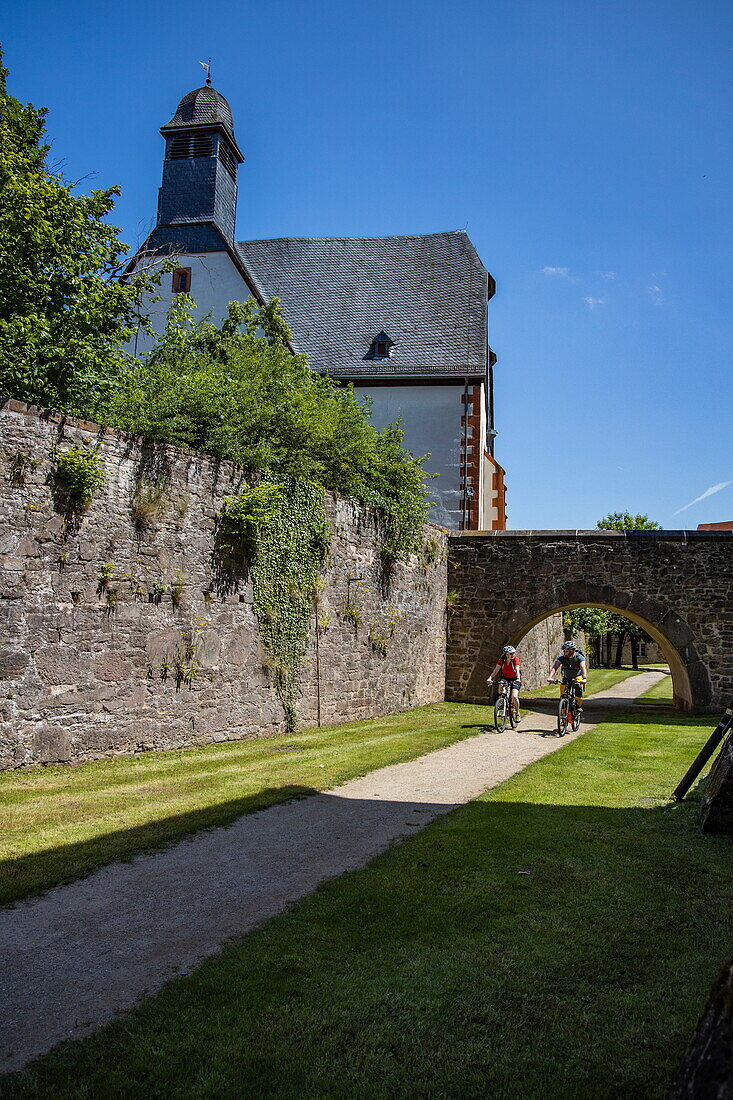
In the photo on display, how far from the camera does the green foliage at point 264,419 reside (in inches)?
449

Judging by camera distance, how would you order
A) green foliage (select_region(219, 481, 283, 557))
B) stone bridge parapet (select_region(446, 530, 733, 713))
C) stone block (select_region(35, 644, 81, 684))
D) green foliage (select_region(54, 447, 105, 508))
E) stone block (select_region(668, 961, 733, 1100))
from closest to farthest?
stone block (select_region(668, 961, 733, 1100)) < stone block (select_region(35, 644, 81, 684)) < green foliage (select_region(54, 447, 105, 508)) < green foliage (select_region(219, 481, 283, 557)) < stone bridge parapet (select_region(446, 530, 733, 713))

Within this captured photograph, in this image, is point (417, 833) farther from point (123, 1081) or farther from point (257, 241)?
point (257, 241)

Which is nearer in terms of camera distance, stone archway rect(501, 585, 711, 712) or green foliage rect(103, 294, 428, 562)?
green foliage rect(103, 294, 428, 562)

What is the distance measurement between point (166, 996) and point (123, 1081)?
632mm

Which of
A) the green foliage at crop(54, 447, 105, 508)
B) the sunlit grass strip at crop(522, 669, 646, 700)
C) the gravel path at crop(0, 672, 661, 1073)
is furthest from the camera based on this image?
the sunlit grass strip at crop(522, 669, 646, 700)

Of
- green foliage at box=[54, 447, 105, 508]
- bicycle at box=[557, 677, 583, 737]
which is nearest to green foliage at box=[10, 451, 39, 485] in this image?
green foliage at box=[54, 447, 105, 508]

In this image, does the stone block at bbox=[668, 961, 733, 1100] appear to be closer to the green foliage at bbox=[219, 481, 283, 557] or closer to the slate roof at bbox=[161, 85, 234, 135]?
the green foliage at bbox=[219, 481, 283, 557]

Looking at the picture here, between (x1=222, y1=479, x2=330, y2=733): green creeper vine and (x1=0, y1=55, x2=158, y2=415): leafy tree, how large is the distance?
8.22 ft

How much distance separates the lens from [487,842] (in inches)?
229

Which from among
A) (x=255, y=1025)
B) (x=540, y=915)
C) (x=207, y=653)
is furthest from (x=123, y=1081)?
(x=207, y=653)

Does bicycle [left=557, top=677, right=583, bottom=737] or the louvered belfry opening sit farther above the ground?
the louvered belfry opening

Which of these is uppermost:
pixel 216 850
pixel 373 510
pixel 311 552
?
pixel 373 510

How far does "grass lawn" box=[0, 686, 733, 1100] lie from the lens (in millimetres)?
2762

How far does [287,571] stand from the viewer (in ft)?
40.6
